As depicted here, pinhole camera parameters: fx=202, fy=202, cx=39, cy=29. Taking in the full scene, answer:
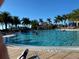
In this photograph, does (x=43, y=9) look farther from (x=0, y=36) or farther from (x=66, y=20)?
(x=0, y=36)

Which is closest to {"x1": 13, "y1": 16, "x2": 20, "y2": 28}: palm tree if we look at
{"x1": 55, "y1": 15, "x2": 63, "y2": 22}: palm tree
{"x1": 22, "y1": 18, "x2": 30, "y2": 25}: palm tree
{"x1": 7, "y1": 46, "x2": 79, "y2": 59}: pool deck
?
{"x1": 22, "y1": 18, "x2": 30, "y2": 25}: palm tree

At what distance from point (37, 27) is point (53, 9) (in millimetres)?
12346

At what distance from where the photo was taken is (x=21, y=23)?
208 feet

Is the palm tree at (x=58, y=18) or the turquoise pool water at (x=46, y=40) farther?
the palm tree at (x=58, y=18)

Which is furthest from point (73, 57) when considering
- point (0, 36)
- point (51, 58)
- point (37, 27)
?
point (37, 27)

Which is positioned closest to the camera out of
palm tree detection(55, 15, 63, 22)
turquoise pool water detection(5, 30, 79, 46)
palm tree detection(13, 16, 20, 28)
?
turquoise pool water detection(5, 30, 79, 46)

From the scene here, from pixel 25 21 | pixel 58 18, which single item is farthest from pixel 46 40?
pixel 25 21

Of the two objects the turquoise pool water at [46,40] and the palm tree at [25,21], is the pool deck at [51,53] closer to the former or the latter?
the turquoise pool water at [46,40]

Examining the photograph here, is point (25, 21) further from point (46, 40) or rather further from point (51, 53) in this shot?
point (51, 53)

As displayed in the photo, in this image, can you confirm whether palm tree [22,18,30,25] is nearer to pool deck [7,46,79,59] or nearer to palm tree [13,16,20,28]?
palm tree [13,16,20,28]

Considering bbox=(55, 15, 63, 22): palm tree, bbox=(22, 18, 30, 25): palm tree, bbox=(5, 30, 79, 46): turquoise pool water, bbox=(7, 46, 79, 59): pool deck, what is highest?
bbox=(55, 15, 63, 22): palm tree

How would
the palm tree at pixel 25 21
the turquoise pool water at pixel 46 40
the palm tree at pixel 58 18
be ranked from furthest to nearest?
the palm tree at pixel 25 21
the palm tree at pixel 58 18
the turquoise pool water at pixel 46 40

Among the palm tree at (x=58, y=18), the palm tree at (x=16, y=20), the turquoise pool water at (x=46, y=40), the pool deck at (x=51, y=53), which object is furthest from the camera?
the palm tree at (x=58, y=18)

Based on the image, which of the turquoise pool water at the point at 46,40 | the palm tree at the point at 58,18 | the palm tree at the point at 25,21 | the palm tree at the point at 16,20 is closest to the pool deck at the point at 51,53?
the turquoise pool water at the point at 46,40
